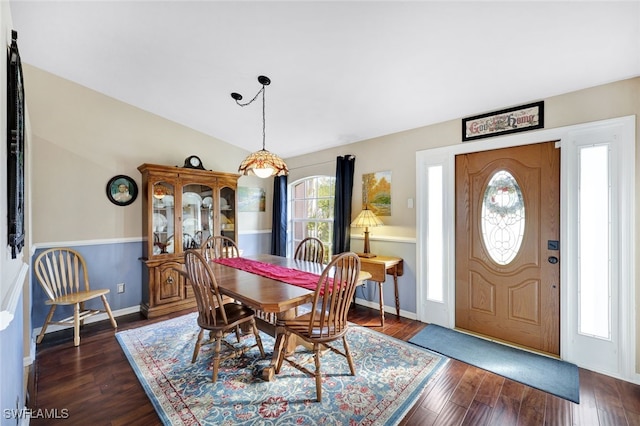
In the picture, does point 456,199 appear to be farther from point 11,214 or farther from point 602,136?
point 11,214

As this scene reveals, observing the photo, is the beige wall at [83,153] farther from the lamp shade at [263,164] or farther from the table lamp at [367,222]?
the table lamp at [367,222]

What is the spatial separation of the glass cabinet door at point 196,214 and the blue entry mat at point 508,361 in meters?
3.07

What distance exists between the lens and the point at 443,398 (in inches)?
79.0

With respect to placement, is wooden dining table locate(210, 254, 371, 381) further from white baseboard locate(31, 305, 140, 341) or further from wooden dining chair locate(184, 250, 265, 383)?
white baseboard locate(31, 305, 140, 341)

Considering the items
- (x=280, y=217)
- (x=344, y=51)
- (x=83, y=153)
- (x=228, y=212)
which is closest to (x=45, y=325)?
(x=83, y=153)

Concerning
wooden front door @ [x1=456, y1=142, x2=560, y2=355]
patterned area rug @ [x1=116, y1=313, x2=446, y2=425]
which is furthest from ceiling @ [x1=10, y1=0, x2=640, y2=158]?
patterned area rug @ [x1=116, y1=313, x2=446, y2=425]

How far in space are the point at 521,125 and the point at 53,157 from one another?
16.1 feet

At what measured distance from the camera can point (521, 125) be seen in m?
2.67

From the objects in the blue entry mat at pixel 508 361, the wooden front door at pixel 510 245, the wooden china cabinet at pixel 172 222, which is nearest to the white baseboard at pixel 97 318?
the wooden china cabinet at pixel 172 222

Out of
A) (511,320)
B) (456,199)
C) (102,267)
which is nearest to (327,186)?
(456,199)

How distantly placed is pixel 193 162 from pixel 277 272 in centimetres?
240

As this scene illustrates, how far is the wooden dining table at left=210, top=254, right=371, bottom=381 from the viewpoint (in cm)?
184

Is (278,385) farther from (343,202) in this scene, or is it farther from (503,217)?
(503,217)

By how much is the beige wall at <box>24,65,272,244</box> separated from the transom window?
2.01 m
